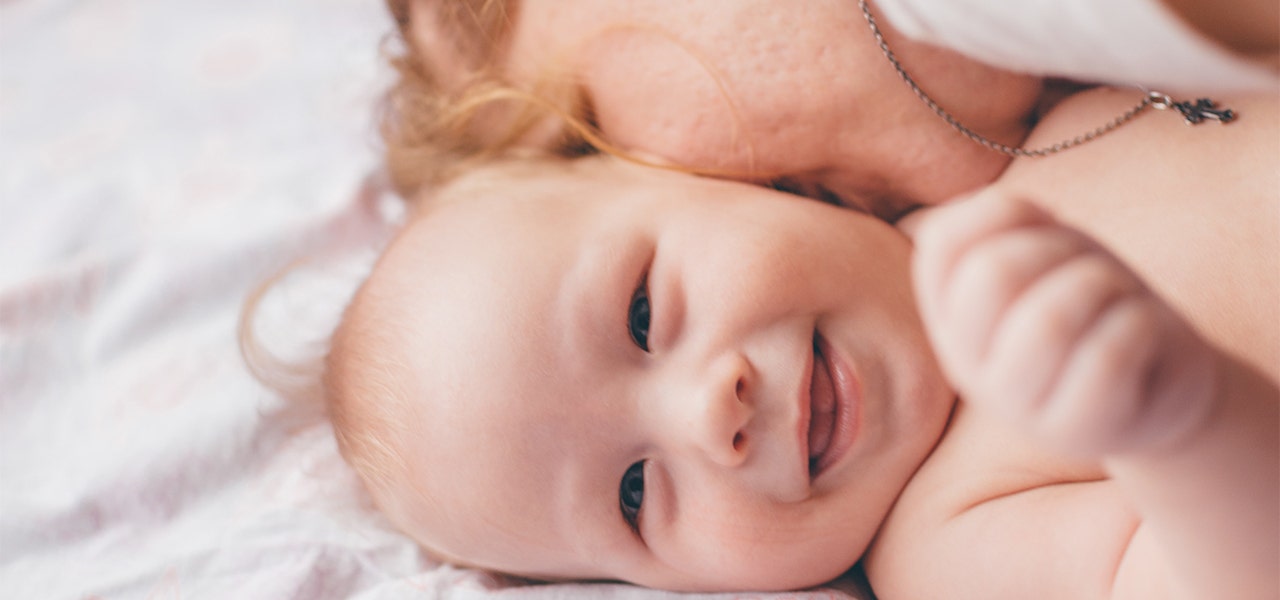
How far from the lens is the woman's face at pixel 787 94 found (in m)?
0.95

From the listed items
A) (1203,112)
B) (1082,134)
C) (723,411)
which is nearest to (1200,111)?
(1203,112)

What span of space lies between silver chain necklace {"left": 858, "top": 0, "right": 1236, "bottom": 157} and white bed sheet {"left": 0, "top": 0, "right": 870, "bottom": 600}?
46 centimetres

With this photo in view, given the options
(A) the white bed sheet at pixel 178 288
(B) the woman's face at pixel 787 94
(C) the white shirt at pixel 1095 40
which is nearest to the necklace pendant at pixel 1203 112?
(B) the woman's face at pixel 787 94

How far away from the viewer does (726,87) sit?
0.99 m

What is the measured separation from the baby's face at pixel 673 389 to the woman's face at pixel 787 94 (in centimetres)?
9

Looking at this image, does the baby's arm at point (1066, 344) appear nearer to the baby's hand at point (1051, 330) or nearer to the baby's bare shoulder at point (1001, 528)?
the baby's hand at point (1051, 330)

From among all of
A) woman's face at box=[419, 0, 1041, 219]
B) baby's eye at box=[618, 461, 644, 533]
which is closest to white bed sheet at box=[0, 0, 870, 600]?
baby's eye at box=[618, 461, 644, 533]

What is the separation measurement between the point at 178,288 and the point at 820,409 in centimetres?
90

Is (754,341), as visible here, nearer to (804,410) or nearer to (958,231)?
(804,410)

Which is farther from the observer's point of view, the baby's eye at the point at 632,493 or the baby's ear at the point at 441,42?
the baby's ear at the point at 441,42

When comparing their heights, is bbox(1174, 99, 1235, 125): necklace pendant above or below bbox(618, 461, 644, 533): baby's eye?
above

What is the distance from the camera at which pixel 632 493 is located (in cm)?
94

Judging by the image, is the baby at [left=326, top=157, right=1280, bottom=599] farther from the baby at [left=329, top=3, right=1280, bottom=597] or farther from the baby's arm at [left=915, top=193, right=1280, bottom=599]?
the baby's arm at [left=915, top=193, right=1280, bottom=599]

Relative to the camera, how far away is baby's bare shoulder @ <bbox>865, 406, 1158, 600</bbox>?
74cm
